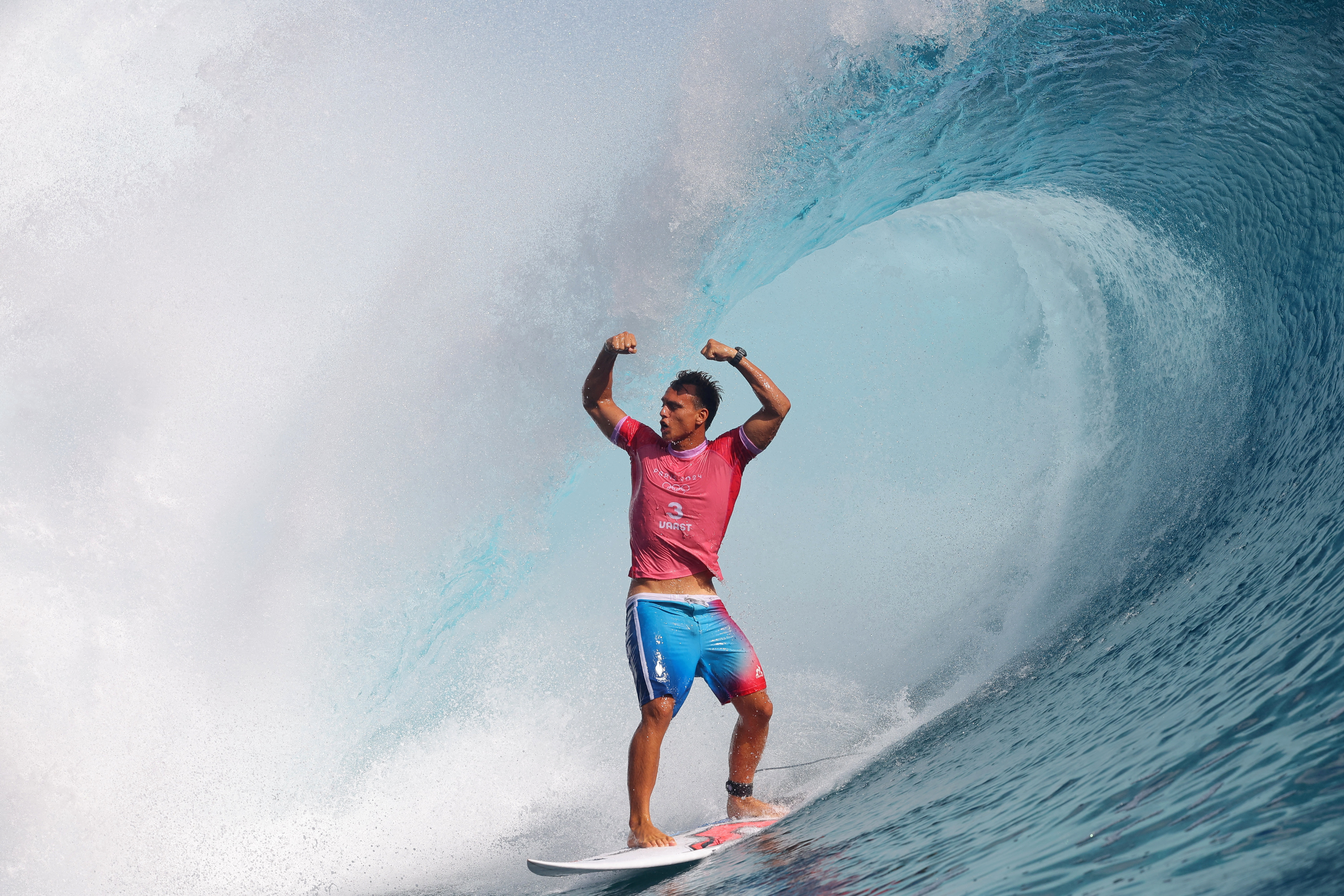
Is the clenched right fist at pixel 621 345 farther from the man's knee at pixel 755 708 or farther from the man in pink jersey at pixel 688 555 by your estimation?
the man's knee at pixel 755 708

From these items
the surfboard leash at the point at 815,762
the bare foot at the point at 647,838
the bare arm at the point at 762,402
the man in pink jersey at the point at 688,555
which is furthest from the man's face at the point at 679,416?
the surfboard leash at the point at 815,762

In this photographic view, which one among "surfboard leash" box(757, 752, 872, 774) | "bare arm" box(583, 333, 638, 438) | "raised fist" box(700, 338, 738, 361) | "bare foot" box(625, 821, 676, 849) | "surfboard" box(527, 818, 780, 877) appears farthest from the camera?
"surfboard leash" box(757, 752, 872, 774)

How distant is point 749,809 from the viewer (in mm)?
3588

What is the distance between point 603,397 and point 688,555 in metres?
0.70

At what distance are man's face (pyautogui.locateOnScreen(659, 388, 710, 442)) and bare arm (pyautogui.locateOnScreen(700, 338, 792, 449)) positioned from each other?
0.60 feet

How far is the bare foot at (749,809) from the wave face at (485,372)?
73 cm

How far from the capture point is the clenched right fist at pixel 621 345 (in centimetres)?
338

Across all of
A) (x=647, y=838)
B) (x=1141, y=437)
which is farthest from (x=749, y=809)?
(x=1141, y=437)

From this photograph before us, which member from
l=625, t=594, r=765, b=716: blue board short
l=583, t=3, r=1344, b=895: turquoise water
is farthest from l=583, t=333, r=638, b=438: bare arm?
l=583, t=3, r=1344, b=895: turquoise water

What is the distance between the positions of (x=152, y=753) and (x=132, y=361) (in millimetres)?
2350

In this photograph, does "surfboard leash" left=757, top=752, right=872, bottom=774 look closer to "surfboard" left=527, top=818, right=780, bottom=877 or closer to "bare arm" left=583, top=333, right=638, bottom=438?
"surfboard" left=527, top=818, right=780, bottom=877

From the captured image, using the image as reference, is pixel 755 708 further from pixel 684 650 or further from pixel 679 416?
pixel 679 416

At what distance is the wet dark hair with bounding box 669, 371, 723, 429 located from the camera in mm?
3459

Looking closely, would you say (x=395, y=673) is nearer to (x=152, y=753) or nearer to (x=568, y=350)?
(x=152, y=753)
